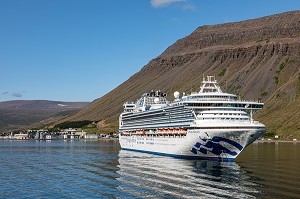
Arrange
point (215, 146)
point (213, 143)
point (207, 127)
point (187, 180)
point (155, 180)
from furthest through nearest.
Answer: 1. point (215, 146)
2. point (213, 143)
3. point (207, 127)
4. point (155, 180)
5. point (187, 180)

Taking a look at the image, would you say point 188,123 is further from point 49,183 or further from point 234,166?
point 49,183

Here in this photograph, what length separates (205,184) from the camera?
6731cm

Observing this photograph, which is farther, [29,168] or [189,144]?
[189,144]

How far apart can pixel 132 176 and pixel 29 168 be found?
2725 centimetres

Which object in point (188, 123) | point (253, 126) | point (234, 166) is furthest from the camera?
point (188, 123)

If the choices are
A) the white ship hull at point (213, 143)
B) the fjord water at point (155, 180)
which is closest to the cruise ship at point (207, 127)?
the white ship hull at point (213, 143)

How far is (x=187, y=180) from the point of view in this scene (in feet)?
234

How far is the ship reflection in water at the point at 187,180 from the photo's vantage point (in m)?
60.6

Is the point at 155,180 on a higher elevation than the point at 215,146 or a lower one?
lower

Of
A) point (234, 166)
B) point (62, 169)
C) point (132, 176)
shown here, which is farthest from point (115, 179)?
point (234, 166)

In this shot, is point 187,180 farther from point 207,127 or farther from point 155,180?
point 207,127

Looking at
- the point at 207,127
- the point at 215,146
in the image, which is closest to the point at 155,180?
the point at 207,127

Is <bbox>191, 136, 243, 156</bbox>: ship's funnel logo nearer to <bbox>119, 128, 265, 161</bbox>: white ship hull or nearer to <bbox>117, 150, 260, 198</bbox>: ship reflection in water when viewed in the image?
<bbox>119, 128, 265, 161</bbox>: white ship hull

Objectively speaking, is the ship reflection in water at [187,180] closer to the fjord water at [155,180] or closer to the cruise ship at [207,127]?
the fjord water at [155,180]
